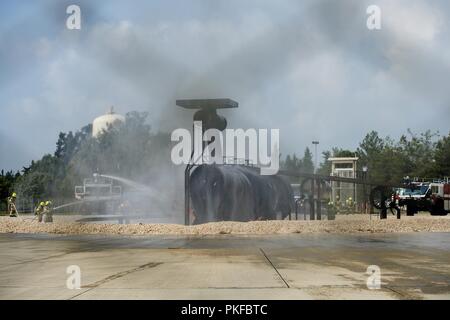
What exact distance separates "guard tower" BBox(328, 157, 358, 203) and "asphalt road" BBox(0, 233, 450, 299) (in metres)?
32.9

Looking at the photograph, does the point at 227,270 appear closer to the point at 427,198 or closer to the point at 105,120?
the point at 427,198

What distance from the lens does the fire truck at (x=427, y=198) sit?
143 feet

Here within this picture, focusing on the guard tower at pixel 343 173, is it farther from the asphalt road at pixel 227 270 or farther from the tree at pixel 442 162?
the asphalt road at pixel 227 270

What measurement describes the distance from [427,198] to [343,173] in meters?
8.81

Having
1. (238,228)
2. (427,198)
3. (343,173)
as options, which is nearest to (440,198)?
(427,198)

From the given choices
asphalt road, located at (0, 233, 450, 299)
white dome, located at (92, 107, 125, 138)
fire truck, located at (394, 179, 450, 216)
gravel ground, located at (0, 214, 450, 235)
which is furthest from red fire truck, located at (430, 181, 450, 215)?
white dome, located at (92, 107, 125, 138)

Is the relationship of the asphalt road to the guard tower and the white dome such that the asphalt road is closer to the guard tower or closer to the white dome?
the guard tower

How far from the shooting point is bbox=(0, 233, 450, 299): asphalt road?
358 inches

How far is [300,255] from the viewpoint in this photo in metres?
14.9

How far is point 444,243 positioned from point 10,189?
2078 inches

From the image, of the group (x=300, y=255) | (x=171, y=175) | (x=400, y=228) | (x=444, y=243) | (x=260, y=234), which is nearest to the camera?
(x=300, y=255)
